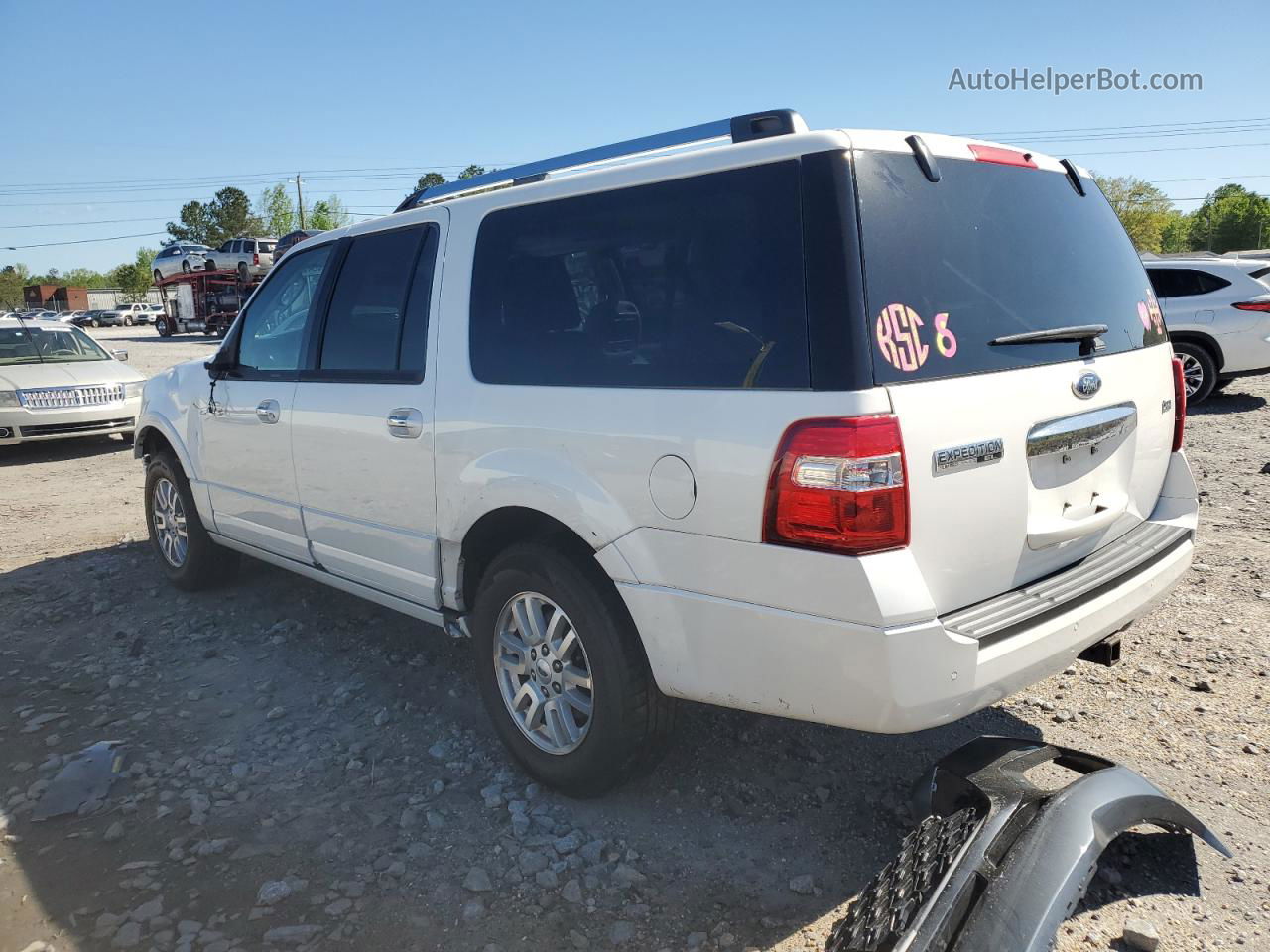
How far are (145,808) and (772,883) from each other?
2.19m

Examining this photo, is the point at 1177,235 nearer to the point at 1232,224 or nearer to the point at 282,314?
the point at 1232,224

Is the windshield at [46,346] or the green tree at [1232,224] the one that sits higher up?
the green tree at [1232,224]

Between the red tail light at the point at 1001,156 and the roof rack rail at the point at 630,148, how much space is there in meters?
0.55

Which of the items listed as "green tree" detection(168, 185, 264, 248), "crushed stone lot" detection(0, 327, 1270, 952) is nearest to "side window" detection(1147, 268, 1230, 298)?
"crushed stone lot" detection(0, 327, 1270, 952)

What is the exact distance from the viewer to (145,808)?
319 centimetres

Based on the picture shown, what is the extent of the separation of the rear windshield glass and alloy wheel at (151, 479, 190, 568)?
4430 millimetres

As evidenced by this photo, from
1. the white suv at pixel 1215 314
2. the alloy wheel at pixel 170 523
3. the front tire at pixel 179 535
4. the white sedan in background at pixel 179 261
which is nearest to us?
the front tire at pixel 179 535

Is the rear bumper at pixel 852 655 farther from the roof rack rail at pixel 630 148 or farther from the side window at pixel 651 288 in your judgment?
the roof rack rail at pixel 630 148

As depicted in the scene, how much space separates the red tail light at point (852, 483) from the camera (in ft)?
7.24

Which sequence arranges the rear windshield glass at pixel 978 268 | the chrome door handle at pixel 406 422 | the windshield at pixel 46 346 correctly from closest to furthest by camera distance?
the rear windshield glass at pixel 978 268, the chrome door handle at pixel 406 422, the windshield at pixel 46 346

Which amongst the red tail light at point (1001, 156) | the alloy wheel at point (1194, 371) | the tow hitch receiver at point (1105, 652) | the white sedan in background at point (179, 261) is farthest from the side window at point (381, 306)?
the white sedan in background at point (179, 261)

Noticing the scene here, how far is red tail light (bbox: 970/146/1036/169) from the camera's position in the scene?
2699 millimetres

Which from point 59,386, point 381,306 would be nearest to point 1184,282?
point 381,306

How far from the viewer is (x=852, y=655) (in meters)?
2.24
